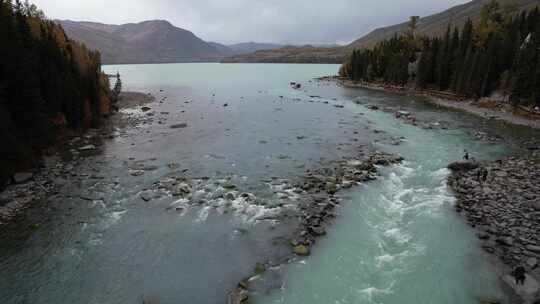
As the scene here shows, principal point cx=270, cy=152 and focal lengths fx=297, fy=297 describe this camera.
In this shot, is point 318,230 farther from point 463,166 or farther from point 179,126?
point 179,126

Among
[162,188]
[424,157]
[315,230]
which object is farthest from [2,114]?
[424,157]

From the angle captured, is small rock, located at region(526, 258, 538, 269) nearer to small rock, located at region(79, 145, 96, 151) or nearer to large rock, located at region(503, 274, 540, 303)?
large rock, located at region(503, 274, 540, 303)

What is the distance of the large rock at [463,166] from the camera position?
79.2 ft

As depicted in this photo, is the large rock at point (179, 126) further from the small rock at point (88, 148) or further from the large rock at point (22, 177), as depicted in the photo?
the large rock at point (22, 177)

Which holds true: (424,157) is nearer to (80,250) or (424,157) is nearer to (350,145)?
(350,145)

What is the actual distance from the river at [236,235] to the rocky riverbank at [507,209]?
0.79 m

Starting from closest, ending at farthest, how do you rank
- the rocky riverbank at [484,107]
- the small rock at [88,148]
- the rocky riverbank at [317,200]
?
the rocky riverbank at [317,200]
the small rock at [88,148]
the rocky riverbank at [484,107]

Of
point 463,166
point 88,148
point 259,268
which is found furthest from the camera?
point 88,148

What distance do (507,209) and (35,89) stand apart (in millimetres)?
36309

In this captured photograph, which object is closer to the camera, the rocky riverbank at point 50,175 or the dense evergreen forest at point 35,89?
the rocky riverbank at point 50,175

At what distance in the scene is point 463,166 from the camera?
24.3m

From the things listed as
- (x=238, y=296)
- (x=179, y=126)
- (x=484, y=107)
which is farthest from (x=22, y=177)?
(x=484, y=107)


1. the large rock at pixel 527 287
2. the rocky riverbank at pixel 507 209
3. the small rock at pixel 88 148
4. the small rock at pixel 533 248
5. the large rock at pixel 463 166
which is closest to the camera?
the large rock at pixel 527 287

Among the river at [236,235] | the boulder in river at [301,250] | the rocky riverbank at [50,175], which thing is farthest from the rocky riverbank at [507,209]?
the rocky riverbank at [50,175]
